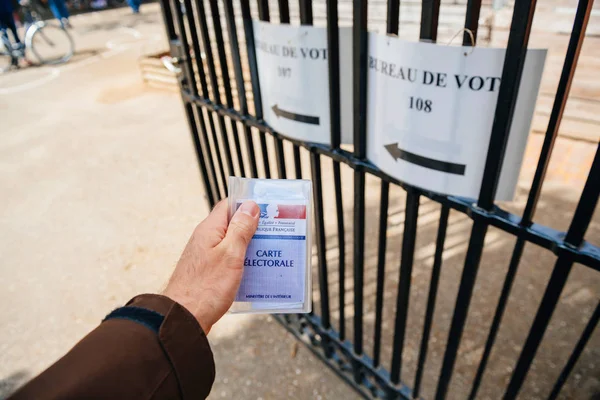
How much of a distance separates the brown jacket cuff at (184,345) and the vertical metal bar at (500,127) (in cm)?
83

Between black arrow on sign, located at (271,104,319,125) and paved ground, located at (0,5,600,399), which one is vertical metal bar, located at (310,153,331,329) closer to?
black arrow on sign, located at (271,104,319,125)

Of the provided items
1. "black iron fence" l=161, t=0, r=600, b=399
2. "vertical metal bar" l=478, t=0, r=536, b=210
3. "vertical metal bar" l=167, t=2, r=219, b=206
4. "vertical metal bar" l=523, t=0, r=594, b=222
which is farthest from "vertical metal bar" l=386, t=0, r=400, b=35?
"vertical metal bar" l=167, t=2, r=219, b=206

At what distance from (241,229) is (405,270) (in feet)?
2.49

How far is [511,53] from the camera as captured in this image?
923 mm

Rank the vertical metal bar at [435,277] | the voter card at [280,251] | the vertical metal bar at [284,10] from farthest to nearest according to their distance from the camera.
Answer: the vertical metal bar at [284,10], the vertical metal bar at [435,277], the voter card at [280,251]

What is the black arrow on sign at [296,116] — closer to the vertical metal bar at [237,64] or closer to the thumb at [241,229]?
the vertical metal bar at [237,64]

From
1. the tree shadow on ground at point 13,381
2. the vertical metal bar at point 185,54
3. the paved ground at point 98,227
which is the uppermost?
the vertical metal bar at point 185,54

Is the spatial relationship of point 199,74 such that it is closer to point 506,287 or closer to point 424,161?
point 424,161

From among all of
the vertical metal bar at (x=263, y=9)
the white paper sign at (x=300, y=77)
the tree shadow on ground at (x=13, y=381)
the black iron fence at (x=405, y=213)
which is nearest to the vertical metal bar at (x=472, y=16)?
the black iron fence at (x=405, y=213)

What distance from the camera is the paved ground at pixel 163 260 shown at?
2254mm

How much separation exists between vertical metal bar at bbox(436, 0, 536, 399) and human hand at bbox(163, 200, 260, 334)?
2.08 feet

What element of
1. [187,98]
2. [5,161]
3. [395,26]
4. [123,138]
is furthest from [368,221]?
[5,161]

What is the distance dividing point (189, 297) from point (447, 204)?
2.61 feet

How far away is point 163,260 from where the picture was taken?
10.4ft
